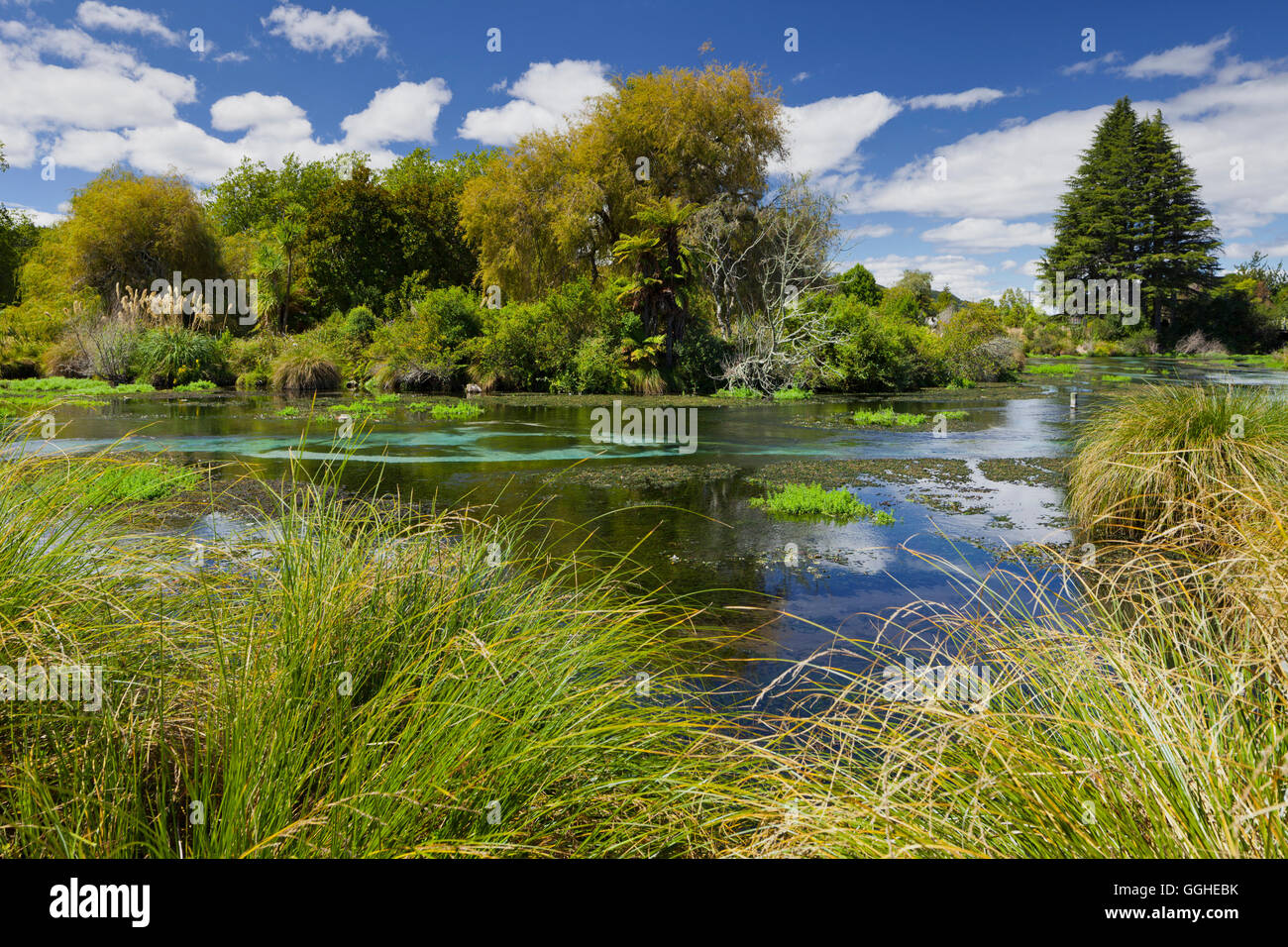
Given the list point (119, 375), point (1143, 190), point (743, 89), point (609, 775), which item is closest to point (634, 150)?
point (743, 89)

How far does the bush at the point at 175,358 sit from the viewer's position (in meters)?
24.6

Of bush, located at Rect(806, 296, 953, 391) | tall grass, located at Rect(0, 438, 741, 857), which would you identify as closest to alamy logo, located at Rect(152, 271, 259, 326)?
bush, located at Rect(806, 296, 953, 391)

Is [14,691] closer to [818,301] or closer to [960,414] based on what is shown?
[960,414]

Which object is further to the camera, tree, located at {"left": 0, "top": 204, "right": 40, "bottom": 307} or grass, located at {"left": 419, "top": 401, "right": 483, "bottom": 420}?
tree, located at {"left": 0, "top": 204, "right": 40, "bottom": 307}

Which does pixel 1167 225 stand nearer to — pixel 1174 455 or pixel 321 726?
pixel 1174 455

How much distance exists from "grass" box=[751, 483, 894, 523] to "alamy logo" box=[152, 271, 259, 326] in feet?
89.8

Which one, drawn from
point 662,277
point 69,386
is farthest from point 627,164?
point 69,386

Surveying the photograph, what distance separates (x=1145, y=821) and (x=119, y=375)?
29.9 metres

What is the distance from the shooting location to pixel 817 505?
818cm

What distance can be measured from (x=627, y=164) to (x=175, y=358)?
17.1 metres

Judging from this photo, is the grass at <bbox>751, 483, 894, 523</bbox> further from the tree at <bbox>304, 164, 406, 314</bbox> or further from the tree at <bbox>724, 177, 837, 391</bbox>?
the tree at <bbox>304, 164, 406, 314</bbox>

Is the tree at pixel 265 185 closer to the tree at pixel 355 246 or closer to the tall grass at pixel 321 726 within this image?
the tree at pixel 355 246

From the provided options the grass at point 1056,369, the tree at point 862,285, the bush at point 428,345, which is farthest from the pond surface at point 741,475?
the tree at point 862,285
